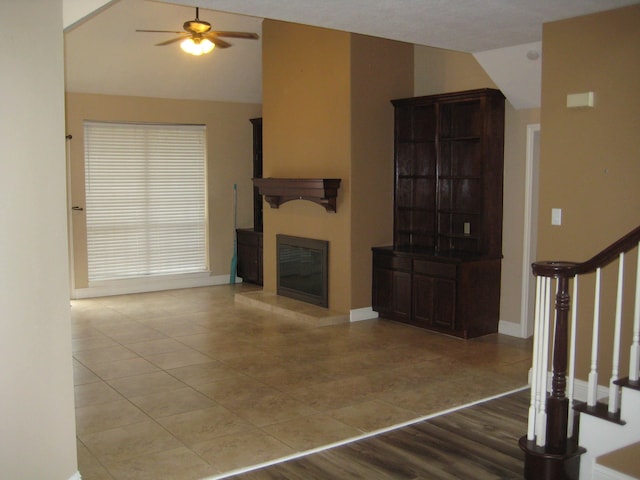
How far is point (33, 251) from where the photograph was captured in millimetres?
2930

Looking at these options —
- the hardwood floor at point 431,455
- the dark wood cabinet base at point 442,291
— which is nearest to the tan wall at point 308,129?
the dark wood cabinet base at point 442,291

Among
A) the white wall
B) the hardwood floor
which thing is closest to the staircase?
the hardwood floor

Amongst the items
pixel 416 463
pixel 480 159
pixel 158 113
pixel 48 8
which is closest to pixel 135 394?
pixel 416 463

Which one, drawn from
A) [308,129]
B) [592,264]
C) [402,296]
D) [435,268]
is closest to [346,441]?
[592,264]

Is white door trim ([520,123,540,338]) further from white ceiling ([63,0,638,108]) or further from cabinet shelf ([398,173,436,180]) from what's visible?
cabinet shelf ([398,173,436,180])

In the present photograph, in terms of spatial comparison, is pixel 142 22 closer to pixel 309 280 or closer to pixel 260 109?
pixel 260 109

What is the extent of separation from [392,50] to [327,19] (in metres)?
2.96

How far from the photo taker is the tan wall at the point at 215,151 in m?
8.63

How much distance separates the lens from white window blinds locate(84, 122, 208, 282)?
879 cm

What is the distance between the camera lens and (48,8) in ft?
9.64

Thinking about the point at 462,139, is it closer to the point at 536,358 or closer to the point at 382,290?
the point at 382,290

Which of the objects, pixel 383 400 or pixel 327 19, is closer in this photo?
pixel 327 19

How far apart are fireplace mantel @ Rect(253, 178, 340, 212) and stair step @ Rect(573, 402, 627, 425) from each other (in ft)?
13.5

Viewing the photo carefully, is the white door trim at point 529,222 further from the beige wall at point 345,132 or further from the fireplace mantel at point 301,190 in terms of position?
the fireplace mantel at point 301,190
